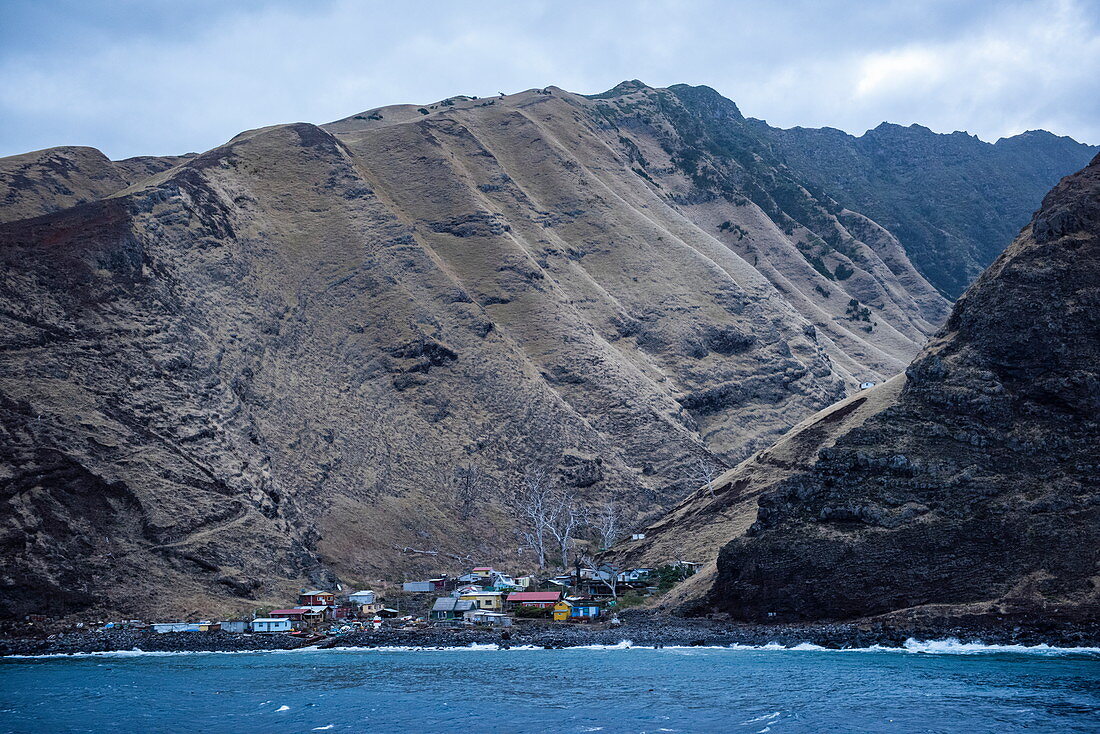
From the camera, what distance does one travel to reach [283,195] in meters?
123

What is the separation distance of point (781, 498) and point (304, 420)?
49396mm

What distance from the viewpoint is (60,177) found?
415ft

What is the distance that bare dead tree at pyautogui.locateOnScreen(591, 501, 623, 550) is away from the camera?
93000 mm

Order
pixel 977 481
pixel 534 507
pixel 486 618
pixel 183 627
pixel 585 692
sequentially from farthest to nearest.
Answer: pixel 534 507, pixel 486 618, pixel 183 627, pixel 977 481, pixel 585 692

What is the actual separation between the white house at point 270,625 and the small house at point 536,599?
56.5 feet

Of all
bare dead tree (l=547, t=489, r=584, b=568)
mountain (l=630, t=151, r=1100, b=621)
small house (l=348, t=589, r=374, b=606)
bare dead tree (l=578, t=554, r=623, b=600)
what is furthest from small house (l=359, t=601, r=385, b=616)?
mountain (l=630, t=151, r=1100, b=621)

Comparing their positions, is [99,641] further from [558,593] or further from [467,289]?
[467,289]

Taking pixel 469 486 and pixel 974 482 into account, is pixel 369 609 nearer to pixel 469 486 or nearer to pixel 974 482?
pixel 469 486

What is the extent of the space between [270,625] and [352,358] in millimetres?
40707

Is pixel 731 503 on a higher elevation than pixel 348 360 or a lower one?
lower

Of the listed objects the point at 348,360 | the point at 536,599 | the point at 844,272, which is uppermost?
the point at 844,272

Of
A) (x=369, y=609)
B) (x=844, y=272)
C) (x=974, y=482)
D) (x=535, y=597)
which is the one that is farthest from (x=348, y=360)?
(x=844, y=272)

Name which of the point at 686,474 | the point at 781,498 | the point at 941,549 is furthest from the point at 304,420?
the point at 941,549

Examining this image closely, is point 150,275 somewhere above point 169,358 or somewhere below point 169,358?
above
